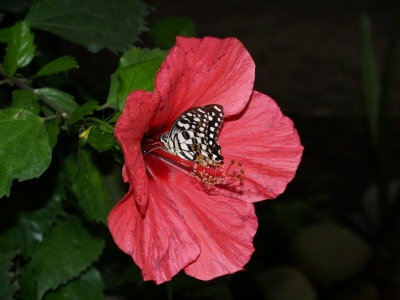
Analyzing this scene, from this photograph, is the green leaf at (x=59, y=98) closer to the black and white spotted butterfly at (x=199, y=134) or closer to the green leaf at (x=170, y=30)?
the black and white spotted butterfly at (x=199, y=134)

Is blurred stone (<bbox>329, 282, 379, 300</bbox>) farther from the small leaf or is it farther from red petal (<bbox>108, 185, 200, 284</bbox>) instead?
the small leaf

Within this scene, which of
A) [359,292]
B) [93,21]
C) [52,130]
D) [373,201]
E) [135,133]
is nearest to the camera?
[135,133]

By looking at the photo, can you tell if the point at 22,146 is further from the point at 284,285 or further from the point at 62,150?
the point at 284,285

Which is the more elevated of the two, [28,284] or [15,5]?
[15,5]

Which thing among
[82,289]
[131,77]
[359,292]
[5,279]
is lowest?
[359,292]

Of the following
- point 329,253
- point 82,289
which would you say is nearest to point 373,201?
point 329,253

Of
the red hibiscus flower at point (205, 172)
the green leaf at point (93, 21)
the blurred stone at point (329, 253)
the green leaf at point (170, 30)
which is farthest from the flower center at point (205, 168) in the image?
the blurred stone at point (329, 253)

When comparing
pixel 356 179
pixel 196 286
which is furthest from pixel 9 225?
pixel 356 179
